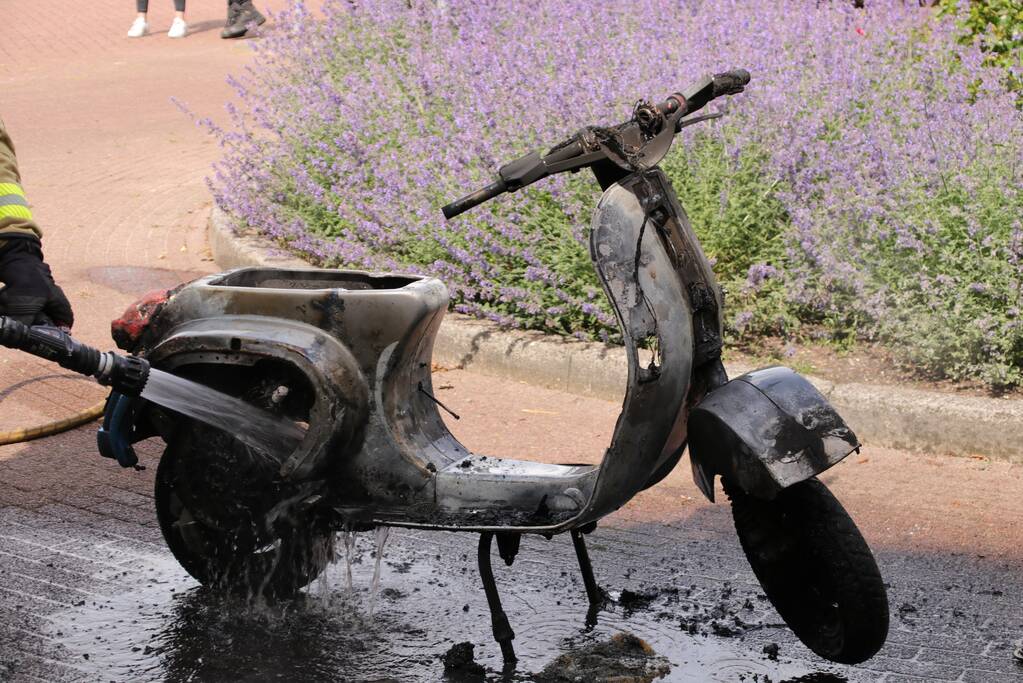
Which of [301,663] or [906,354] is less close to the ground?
[906,354]

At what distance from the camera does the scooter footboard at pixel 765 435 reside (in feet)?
11.8

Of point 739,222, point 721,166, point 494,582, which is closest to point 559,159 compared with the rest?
point 494,582

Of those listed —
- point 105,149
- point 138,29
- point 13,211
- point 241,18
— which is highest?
point 241,18

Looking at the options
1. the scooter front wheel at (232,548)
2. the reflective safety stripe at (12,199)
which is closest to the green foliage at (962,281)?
the scooter front wheel at (232,548)

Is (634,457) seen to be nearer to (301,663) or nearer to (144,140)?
(301,663)

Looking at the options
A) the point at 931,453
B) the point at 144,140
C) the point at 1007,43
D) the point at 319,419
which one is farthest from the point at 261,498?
the point at 144,140

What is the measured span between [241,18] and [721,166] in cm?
1131

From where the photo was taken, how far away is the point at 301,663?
4043 mm

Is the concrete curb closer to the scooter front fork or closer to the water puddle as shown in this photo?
the water puddle

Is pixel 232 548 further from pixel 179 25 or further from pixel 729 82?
pixel 179 25

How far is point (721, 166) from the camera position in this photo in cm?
696

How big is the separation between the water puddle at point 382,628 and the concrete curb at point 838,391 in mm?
1613

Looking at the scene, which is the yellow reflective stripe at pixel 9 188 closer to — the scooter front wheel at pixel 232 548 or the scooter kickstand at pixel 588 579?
the scooter front wheel at pixel 232 548

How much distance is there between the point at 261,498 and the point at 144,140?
28.9 ft
